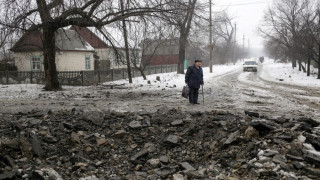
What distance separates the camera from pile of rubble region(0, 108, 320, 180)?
14.7 ft

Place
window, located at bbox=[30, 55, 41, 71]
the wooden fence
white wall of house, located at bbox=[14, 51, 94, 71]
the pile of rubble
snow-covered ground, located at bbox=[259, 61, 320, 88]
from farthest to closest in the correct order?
window, located at bbox=[30, 55, 41, 71] → white wall of house, located at bbox=[14, 51, 94, 71] → the wooden fence → snow-covered ground, located at bbox=[259, 61, 320, 88] → the pile of rubble

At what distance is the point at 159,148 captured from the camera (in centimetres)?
580

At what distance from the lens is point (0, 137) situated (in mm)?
5785

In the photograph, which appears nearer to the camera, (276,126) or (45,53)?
(276,126)

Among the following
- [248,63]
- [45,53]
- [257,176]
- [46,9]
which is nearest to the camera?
[257,176]

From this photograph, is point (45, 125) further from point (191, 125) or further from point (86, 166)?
point (191, 125)

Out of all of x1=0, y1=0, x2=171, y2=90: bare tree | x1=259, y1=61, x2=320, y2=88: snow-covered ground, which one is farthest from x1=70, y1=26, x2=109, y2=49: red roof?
x1=259, y1=61, x2=320, y2=88: snow-covered ground

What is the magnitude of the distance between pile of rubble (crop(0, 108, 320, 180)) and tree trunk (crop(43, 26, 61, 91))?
833 cm

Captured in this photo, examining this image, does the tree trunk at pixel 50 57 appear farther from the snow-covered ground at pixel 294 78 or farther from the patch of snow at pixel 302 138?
the snow-covered ground at pixel 294 78

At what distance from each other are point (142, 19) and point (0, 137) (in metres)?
8.27


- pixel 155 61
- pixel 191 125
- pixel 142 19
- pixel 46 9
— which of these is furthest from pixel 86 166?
pixel 155 61

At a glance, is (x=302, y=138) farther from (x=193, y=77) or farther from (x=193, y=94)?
(x=193, y=94)

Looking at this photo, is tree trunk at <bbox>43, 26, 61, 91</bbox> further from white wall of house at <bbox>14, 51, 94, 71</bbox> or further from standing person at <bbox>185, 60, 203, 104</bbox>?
white wall of house at <bbox>14, 51, 94, 71</bbox>

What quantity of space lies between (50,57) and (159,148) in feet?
37.1
